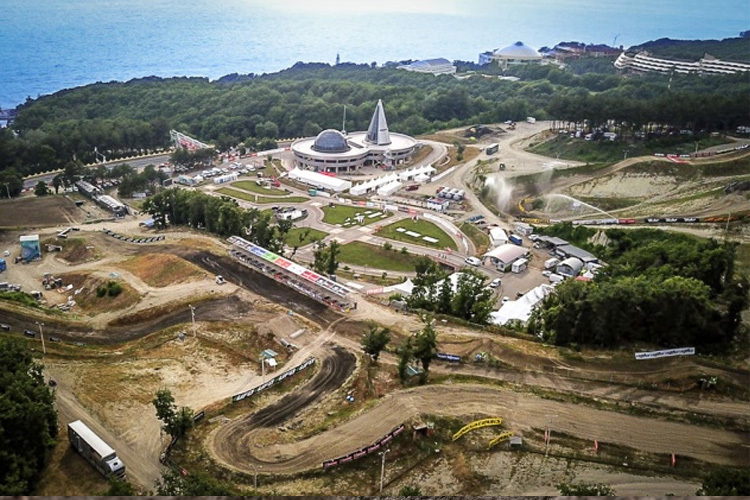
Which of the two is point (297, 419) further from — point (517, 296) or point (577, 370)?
point (517, 296)

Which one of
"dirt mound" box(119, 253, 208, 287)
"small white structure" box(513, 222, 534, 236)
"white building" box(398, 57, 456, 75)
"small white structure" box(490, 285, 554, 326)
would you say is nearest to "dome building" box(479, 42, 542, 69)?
"white building" box(398, 57, 456, 75)

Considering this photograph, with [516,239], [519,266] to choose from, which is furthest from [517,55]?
[519,266]

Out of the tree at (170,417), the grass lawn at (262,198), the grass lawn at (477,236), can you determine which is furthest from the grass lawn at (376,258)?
the tree at (170,417)

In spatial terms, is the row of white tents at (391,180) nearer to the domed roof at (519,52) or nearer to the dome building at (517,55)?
the dome building at (517,55)

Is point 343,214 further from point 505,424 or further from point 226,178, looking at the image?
point 505,424

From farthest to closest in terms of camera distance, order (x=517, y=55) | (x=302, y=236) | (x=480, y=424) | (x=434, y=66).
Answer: (x=434, y=66) → (x=517, y=55) → (x=302, y=236) → (x=480, y=424)

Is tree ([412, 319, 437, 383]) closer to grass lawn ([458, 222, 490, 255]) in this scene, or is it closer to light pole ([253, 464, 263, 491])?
light pole ([253, 464, 263, 491])
